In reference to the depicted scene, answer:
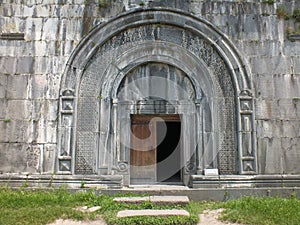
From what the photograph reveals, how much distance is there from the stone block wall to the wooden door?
2.04 metres

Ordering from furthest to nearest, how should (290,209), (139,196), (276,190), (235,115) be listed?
(235,115) → (276,190) → (139,196) → (290,209)

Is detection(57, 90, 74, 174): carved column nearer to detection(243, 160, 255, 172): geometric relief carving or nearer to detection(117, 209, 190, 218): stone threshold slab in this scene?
detection(117, 209, 190, 218): stone threshold slab

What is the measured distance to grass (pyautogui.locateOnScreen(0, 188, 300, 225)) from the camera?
5.22 meters

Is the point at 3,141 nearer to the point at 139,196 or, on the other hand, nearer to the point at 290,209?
the point at 139,196

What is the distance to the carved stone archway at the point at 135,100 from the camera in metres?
7.46

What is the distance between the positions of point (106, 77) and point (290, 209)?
17.3 feet

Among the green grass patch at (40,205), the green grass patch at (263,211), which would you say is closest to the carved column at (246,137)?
the green grass patch at (263,211)

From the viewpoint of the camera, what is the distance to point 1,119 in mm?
7520

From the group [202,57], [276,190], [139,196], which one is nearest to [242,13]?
[202,57]

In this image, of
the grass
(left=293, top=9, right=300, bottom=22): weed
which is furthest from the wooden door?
(left=293, top=9, right=300, bottom=22): weed

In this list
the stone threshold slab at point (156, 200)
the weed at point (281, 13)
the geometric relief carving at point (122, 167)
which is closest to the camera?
the stone threshold slab at point (156, 200)

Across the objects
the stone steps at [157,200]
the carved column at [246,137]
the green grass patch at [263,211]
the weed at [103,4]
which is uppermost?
the weed at [103,4]

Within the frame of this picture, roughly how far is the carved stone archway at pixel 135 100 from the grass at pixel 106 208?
3.08 ft

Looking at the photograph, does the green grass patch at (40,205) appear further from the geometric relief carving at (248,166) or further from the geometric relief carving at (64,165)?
the geometric relief carving at (248,166)
